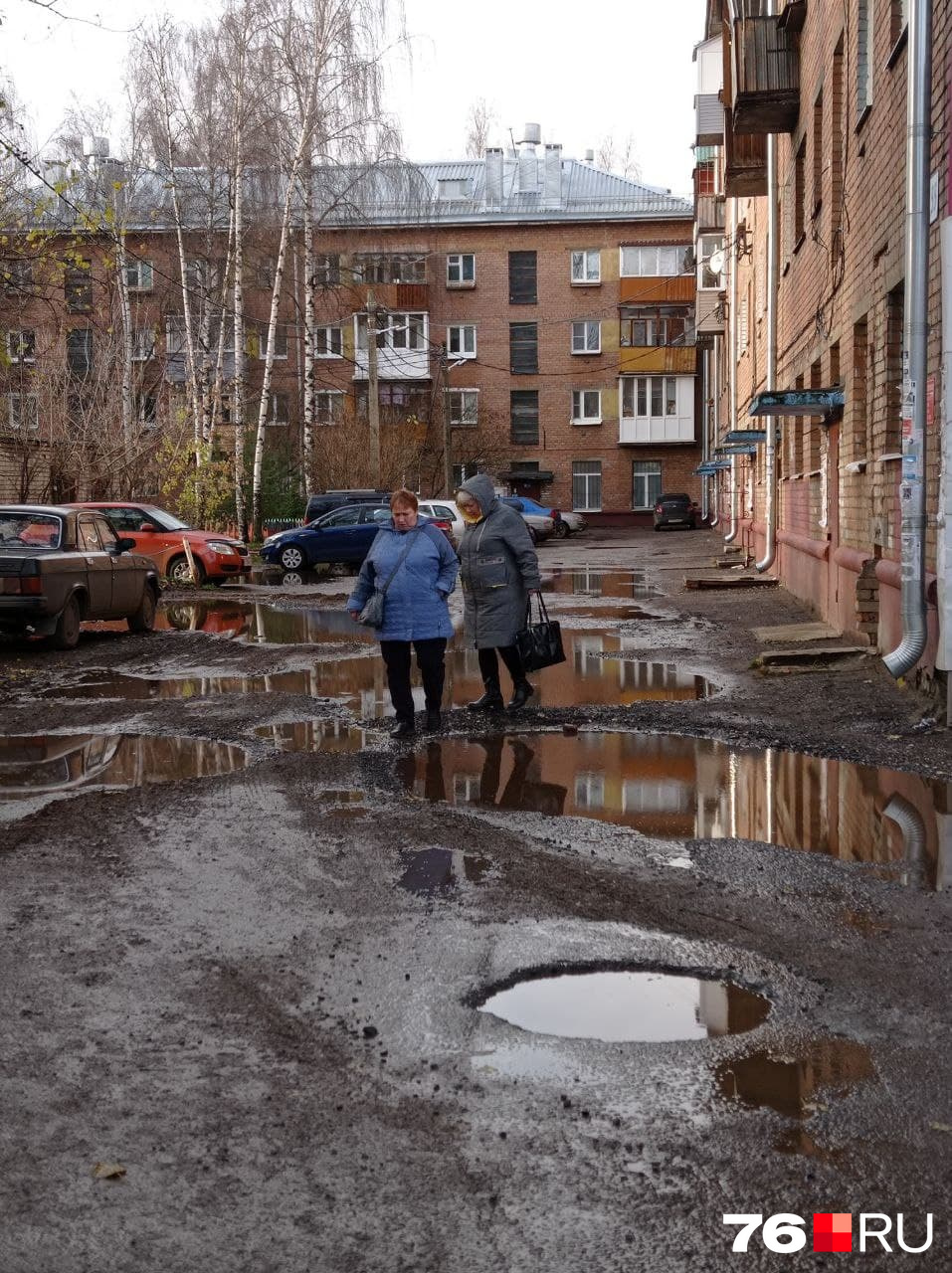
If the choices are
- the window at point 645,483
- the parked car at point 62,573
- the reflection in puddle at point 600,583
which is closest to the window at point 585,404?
the window at point 645,483

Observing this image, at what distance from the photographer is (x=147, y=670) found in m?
14.0

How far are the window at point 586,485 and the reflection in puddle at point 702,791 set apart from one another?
172ft

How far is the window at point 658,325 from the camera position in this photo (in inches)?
2391

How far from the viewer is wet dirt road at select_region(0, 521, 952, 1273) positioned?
323 cm

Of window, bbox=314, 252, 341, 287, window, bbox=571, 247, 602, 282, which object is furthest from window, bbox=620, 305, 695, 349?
window, bbox=314, 252, 341, 287

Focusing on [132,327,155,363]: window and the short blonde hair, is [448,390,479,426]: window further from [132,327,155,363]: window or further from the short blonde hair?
the short blonde hair

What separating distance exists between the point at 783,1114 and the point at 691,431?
191ft

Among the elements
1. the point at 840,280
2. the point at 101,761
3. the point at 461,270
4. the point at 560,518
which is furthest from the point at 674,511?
the point at 101,761

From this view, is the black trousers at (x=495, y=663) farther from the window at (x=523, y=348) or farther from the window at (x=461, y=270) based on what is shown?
the window at (x=461, y=270)

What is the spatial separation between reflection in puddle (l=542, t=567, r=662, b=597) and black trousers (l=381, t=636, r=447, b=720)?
1389cm

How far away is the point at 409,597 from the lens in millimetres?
9891

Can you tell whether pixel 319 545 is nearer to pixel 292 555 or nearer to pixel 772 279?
pixel 292 555

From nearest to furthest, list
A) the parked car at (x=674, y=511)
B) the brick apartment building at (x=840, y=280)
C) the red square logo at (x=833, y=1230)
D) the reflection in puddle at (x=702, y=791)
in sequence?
the red square logo at (x=833, y=1230) → the reflection in puddle at (x=702, y=791) → the brick apartment building at (x=840, y=280) → the parked car at (x=674, y=511)

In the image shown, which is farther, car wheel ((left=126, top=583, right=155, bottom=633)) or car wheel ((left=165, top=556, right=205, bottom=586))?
car wheel ((left=165, top=556, right=205, bottom=586))
